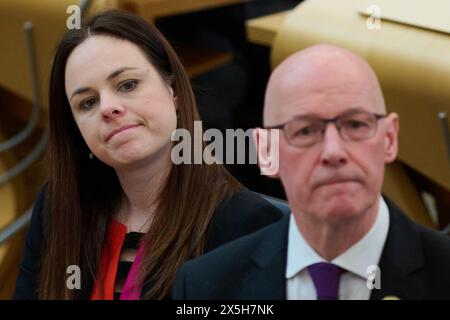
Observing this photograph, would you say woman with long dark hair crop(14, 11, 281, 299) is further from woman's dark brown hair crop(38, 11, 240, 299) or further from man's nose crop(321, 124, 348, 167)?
man's nose crop(321, 124, 348, 167)

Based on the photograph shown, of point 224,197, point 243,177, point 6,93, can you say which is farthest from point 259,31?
point 6,93

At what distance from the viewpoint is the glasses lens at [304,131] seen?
2.38ft

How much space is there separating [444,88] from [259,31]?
456 mm

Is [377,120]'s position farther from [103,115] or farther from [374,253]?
[103,115]

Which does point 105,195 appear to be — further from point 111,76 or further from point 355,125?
point 355,125

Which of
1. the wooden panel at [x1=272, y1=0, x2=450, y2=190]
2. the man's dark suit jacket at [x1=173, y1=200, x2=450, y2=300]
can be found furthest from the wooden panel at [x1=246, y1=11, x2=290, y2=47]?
the man's dark suit jacket at [x1=173, y1=200, x2=450, y2=300]

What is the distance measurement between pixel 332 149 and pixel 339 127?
0.07ft

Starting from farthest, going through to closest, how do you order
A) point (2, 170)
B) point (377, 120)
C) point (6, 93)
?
point (6, 93)
point (2, 170)
point (377, 120)

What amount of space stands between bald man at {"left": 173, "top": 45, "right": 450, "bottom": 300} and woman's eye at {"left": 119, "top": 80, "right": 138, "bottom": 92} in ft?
0.62

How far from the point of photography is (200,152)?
0.97 m

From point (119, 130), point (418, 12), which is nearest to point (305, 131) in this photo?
point (119, 130)

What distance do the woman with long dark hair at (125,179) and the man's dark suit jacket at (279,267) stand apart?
0.10 meters
